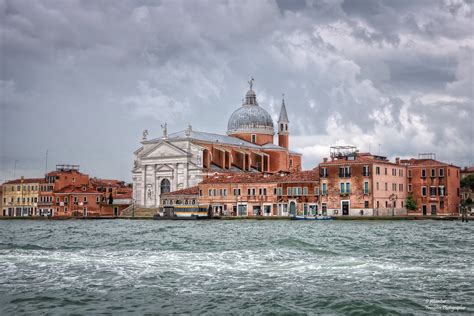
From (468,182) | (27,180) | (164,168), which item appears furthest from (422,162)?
(27,180)

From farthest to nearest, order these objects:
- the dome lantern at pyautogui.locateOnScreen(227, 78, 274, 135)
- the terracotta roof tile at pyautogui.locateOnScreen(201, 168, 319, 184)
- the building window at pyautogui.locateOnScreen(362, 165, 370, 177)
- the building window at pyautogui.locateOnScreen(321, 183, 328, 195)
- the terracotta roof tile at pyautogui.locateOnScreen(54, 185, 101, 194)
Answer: the dome lantern at pyautogui.locateOnScreen(227, 78, 274, 135), the terracotta roof tile at pyautogui.locateOnScreen(54, 185, 101, 194), the terracotta roof tile at pyautogui.locateOnScreen(201, 168, 319, 184), the building window at pyautogui.locateOnScreen(321, 183, 328, 195), the building window at pyautogui.locateOnScreen(362, 165, 370, 177)

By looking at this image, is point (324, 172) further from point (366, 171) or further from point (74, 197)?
point (74, 197)

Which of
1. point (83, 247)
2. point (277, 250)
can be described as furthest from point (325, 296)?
point (83, 247)

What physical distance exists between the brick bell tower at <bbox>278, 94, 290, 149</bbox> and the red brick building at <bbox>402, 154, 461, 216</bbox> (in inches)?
1065

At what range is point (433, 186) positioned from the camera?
2104 inches

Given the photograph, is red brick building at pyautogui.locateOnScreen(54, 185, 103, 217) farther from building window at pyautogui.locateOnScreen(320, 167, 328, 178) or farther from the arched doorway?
building window at pyautogui.locateOnScreen(320, 167, 328, 178)

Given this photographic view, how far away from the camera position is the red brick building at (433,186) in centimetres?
5300

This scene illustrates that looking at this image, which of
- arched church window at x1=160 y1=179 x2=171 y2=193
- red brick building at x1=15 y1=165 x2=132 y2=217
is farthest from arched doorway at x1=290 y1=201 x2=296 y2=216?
red brick building at x1=15 y1=165 x2=132 y2=217

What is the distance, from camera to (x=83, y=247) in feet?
74.7

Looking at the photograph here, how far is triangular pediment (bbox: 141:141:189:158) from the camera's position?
6700 centimetres

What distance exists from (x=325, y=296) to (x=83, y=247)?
42.0ft

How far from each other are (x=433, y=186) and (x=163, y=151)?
27512 mm

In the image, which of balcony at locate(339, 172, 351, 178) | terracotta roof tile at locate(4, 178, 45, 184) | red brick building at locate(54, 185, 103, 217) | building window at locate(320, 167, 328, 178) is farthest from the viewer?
terracotta roof tile at locate(4, 178, 45, 184)

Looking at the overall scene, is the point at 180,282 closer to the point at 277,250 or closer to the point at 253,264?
the point at 253,264
